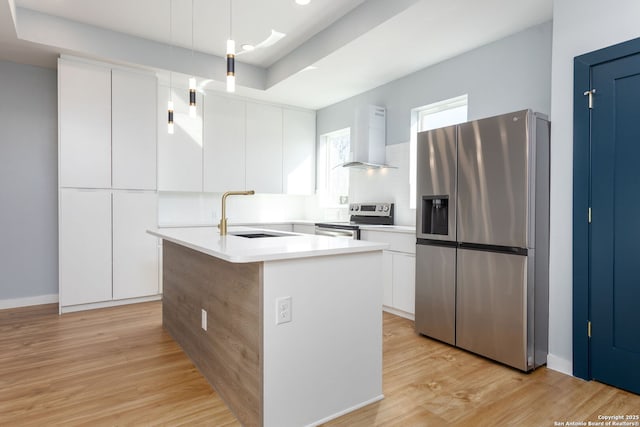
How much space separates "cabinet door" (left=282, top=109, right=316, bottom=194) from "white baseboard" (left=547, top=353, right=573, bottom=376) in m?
3.89

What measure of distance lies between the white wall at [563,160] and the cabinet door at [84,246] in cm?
412

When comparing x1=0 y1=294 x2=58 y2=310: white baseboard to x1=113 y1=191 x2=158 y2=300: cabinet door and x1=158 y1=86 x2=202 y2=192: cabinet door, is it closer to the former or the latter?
x1=113 y1=191 x2=158 y2=300: cabinet door

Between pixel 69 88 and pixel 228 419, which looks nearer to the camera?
pixel 228 419

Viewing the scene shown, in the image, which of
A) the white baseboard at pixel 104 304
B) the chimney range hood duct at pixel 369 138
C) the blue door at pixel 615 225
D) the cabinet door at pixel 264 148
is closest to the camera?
the blue door at pixel 615 225

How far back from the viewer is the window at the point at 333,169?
5.41 m

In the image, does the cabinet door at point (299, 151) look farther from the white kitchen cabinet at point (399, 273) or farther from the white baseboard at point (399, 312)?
the white baseboard at point (399, 312)

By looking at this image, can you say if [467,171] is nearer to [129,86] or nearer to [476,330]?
[476,330]

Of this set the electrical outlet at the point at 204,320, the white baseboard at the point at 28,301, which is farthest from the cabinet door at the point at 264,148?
the electrical outlet at the point at 204,320

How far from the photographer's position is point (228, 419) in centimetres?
193

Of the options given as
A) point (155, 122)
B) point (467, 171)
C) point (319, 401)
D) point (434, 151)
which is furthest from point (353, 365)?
point (155, 122)

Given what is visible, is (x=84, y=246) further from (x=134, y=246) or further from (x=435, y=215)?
(x=435, y=215)

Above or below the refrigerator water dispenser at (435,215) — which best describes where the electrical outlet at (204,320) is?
below

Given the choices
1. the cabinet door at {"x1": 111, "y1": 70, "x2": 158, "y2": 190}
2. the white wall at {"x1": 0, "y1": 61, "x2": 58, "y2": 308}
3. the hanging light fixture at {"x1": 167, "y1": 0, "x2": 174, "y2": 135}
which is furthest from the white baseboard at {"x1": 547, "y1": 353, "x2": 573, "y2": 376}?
the white wall at {"x1": 0, "y1": 61, "x2": 58, "y2": 308}

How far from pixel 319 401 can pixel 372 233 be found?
227 centimetres
